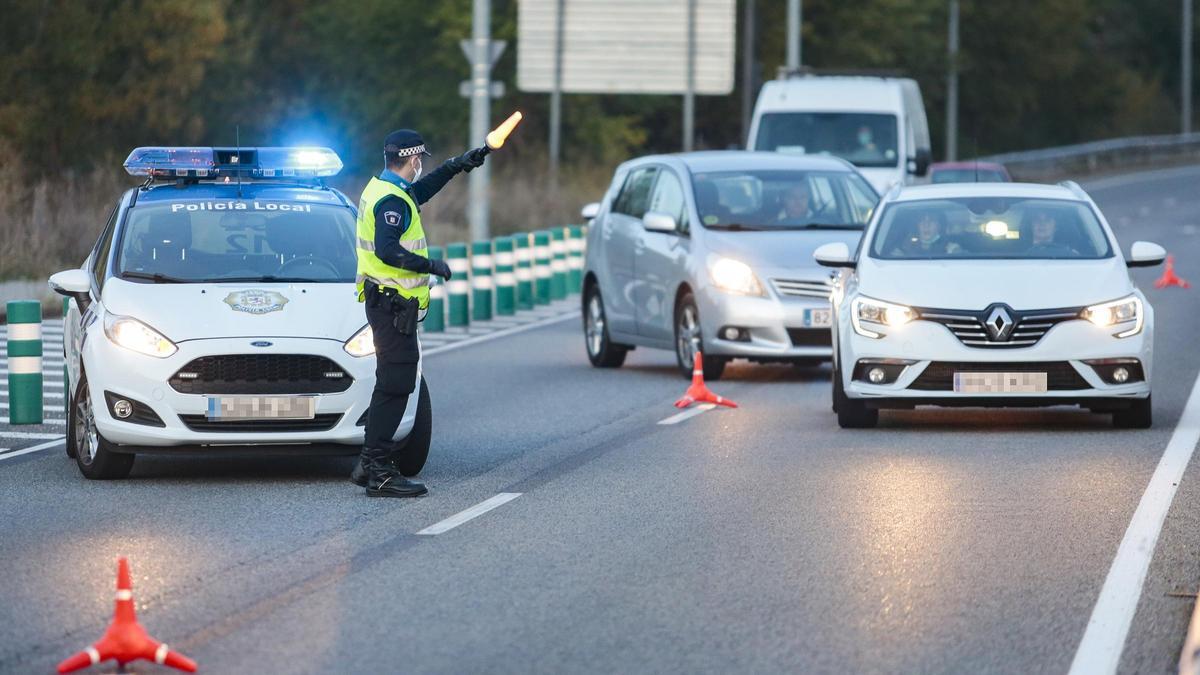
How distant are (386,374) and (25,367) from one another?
14.9 feet

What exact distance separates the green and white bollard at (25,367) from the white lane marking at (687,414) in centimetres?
391

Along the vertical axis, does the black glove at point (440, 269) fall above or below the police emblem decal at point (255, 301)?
above

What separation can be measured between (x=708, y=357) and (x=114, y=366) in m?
6.99

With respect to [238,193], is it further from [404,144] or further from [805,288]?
[805,288]

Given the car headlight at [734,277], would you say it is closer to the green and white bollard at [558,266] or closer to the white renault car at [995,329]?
the white renault car at [995,329]

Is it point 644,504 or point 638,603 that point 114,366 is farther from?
point 638,603

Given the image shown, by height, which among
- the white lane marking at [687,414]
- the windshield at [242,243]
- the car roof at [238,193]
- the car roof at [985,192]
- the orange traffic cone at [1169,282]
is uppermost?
the car roof at [238,193]

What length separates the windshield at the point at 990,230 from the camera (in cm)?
1568

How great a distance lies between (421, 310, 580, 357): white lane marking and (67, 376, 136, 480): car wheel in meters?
8.30

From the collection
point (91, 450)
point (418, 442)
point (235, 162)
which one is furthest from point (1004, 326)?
point (91, 450)

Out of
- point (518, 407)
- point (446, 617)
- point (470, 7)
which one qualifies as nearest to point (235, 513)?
point (446, 617)

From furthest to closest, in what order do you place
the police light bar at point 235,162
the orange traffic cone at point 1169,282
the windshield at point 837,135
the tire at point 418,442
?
the windshield at point 837,135 < the orange traffic cone at point 1169,282 < the police light bar at point 235,162 < the tire at point 418,442

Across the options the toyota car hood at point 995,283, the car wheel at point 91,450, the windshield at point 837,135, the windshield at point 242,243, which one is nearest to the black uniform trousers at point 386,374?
the windshield at point 242,243

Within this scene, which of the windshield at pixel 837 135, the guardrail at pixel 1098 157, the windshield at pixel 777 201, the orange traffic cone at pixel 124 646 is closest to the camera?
the orange traffic cone at pixel 124 646
